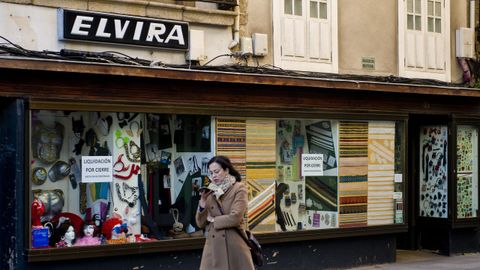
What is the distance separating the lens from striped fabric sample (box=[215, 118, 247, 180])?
40.4 feet

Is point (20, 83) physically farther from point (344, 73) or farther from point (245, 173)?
point (344, 73)

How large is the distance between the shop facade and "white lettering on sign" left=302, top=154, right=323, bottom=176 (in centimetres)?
2

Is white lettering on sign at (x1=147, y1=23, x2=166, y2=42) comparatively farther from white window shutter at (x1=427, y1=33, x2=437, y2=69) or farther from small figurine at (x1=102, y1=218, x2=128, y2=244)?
white window shutter at (x1=427, y1=33, x2=437, y2=69)

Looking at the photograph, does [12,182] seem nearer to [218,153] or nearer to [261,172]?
[218,153]

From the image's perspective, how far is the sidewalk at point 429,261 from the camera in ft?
46.0

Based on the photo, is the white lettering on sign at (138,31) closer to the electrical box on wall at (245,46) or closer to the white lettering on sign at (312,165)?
the electrical box on wall at (245,46)

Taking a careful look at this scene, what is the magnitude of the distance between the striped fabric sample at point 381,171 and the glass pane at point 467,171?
5.74ft

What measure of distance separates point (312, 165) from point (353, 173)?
0.78m

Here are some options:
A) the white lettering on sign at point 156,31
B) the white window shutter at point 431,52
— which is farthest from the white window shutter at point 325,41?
the white lettering on sign at point 156,31

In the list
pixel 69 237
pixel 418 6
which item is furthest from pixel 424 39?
pixel 69 237

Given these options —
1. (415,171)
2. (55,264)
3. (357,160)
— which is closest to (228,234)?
(55,264)

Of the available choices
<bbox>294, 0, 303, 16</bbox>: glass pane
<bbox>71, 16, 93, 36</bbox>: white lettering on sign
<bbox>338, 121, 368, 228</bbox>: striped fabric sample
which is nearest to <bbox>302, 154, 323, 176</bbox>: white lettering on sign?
<bbox>338, 121, 368, 228</bbox>: striped fabric sample

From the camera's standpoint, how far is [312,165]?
13.6 m

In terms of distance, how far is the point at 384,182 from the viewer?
47.2 feet
